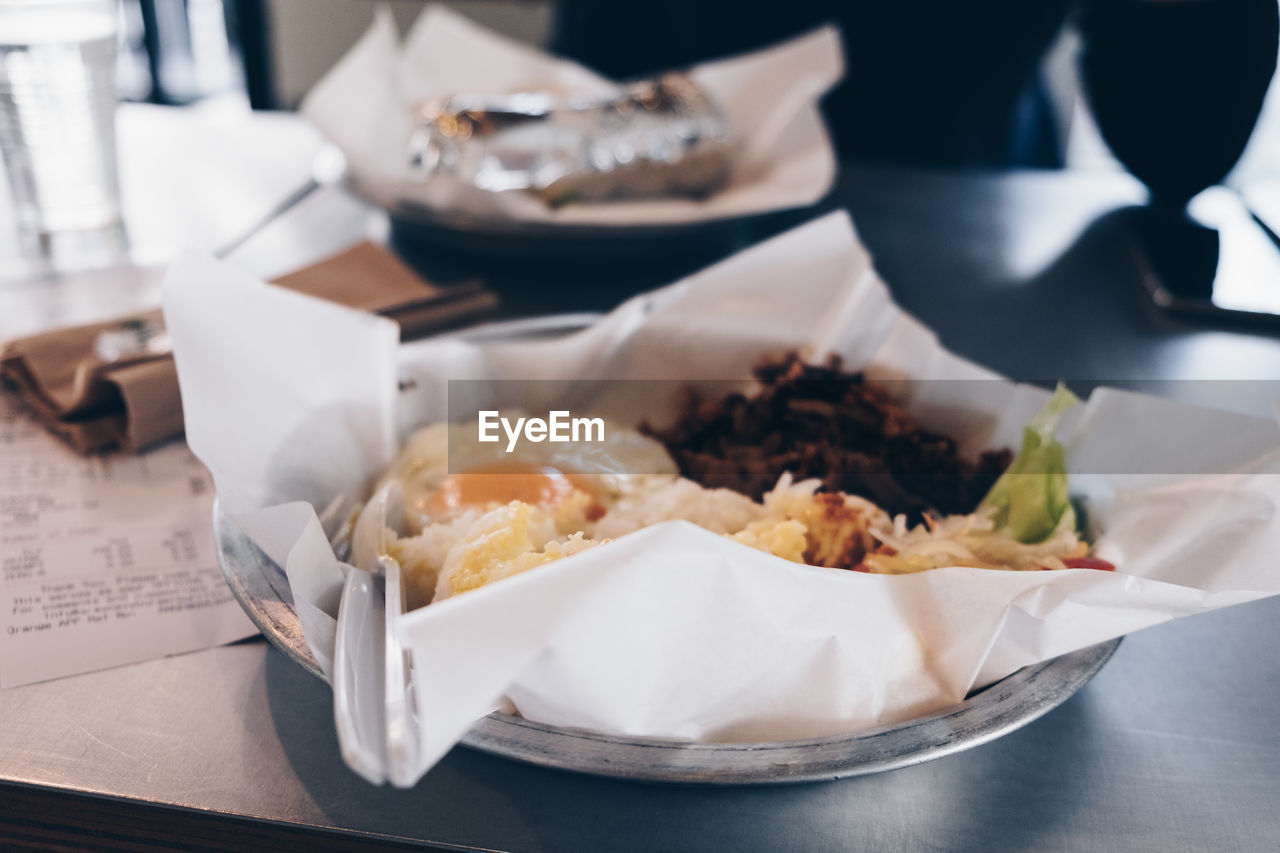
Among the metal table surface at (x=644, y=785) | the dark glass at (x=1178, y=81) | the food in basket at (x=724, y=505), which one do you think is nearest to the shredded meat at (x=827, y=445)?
the food in basket at (x=724, y=505)

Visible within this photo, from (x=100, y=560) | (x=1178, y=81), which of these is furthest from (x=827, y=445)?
(x=1178, y=81)

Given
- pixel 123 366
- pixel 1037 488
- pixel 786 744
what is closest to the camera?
pixel 786 744

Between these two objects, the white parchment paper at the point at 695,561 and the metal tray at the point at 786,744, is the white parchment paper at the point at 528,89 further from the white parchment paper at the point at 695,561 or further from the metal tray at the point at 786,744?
the metal tray at the point at 786,744

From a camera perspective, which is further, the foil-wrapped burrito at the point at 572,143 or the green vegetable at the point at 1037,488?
the foil-wrapped burrito at the point at 572,143

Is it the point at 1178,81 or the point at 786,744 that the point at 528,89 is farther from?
the point at 786,744

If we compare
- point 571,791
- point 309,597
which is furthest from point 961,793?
point 309,597

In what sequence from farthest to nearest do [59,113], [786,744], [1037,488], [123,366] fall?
[59,113], [123,366], [1037,488], [786,744]

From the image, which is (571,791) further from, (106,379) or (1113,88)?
(1113,88)
